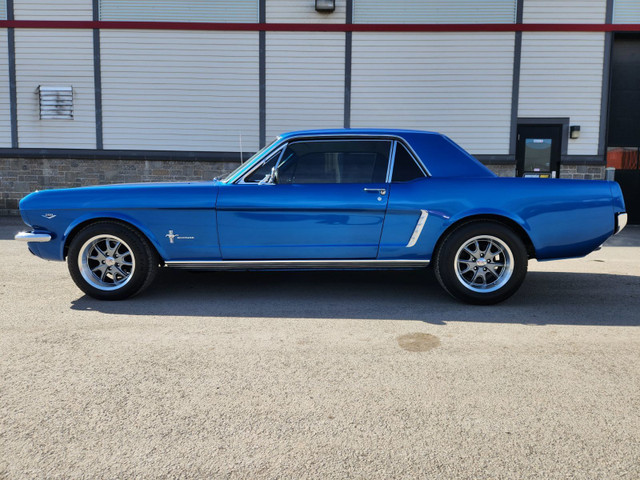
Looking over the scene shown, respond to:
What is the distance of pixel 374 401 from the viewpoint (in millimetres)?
2568

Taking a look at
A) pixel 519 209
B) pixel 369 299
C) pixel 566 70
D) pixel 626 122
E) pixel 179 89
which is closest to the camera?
pixel 519 209

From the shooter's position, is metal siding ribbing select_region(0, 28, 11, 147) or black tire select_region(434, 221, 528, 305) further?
metal siding ribbing select_region(0, 28, 11, 147)

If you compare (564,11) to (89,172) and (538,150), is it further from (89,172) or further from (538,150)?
(89,172)

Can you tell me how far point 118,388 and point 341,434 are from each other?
122 cm

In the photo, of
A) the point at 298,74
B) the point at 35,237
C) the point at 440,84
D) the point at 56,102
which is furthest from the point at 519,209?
the point at 56,102

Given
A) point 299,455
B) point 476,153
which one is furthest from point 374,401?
point 476,153

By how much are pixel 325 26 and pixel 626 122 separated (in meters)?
7.33

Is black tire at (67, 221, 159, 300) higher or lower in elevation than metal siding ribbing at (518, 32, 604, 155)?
lower

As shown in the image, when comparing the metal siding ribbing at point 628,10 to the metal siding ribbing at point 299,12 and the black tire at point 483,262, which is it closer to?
the metal siding ribbing at point 299,12

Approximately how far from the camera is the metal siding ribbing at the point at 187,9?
11984mm

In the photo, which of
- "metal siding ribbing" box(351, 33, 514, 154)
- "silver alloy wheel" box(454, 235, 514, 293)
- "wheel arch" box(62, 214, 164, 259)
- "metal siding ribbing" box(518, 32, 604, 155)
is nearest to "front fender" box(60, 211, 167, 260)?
"wheel arch" box(62, 214, 164, 259)

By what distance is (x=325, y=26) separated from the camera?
39.3 ft

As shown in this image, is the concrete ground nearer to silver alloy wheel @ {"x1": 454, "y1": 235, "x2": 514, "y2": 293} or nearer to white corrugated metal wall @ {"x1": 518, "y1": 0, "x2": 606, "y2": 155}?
silver alloy wheel @ {"x1": 454, "y1": 235, "x2": 514, "y2": 293}

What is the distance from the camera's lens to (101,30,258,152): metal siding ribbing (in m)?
12.1
